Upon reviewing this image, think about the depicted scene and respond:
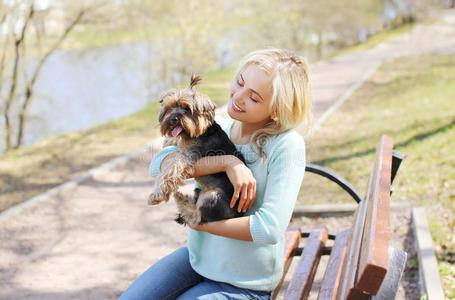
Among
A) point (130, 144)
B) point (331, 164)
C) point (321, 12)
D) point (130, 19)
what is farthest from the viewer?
point (321, 12)

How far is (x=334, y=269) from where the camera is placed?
2.93 m

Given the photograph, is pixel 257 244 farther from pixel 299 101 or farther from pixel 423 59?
pixel 423 59

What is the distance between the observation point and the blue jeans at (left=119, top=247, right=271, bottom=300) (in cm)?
217

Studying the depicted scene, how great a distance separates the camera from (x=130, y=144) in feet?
29.5

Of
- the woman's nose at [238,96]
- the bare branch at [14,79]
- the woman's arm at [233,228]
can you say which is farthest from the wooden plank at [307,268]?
the bare branch at [14,79]

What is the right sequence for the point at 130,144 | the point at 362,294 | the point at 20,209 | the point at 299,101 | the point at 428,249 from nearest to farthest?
the point at 362,294 → the point at 299,101 → the point at 428,249 → the point at 20,209 → the point at 130,144

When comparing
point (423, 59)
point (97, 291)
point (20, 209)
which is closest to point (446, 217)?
point (97, 291)

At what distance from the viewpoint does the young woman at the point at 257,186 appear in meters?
2.04

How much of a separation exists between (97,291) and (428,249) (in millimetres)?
3077

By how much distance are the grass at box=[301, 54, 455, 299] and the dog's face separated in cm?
111

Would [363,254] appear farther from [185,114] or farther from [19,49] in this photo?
[19,49]

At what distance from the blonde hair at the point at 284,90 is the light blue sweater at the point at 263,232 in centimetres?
6

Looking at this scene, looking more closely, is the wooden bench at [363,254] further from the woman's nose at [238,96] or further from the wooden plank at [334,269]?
the woman's nose at [238,96]

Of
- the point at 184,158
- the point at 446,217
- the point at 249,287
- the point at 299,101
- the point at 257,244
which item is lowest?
the point at 446,217
